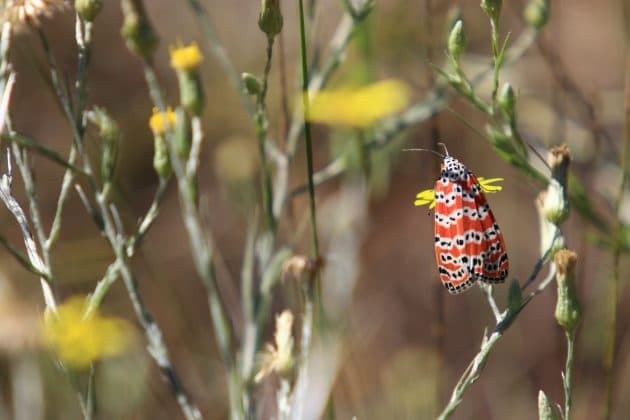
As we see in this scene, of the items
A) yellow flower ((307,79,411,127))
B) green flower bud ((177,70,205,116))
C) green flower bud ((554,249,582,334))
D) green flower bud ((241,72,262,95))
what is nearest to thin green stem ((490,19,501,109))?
green flower bud ((554,249,582,334))

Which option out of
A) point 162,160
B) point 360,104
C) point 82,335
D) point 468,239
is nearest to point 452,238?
point 468,239

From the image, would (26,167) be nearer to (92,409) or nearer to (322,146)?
(92,409)

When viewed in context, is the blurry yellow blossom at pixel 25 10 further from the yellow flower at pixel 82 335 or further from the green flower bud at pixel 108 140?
the yellow flower at pixel 82 335

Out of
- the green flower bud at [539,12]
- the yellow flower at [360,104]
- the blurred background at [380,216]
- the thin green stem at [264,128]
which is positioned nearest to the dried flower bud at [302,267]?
the thin green stem at [264,128]

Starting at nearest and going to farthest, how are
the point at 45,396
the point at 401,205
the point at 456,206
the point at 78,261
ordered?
the point at 456,206, the point at 45,396, the point at 78,261, the point at 401,205

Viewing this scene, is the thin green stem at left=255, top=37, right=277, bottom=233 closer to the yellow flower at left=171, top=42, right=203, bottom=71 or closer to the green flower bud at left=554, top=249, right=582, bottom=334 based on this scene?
the yellow flower at left=171, top=42, right=203, bottom=71

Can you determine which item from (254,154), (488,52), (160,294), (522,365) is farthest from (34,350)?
(488,52)
